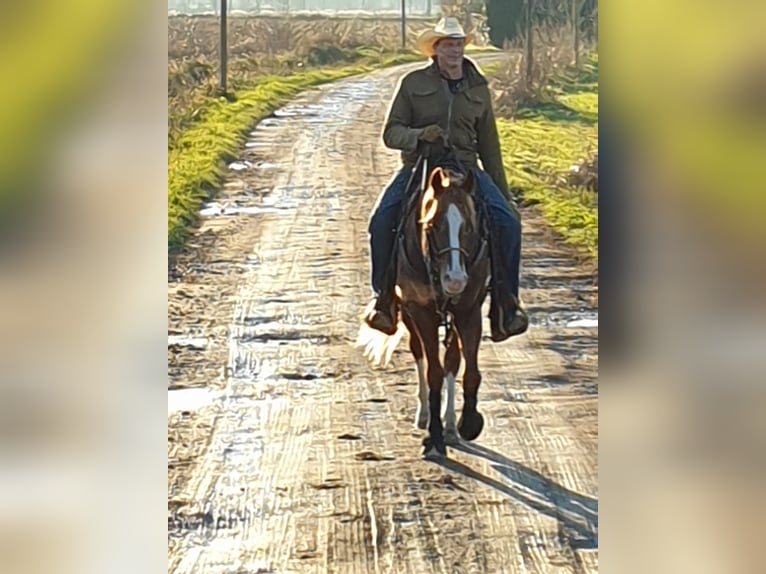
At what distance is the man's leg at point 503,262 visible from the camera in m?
3.67

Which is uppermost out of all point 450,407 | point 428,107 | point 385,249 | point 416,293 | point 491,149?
point 428,107

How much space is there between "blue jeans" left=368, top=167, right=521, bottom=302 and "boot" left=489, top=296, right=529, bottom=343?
0.02 meters

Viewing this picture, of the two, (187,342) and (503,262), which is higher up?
(503,262)

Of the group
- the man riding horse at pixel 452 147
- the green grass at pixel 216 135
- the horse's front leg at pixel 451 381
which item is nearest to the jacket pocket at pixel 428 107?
the man riding horse at pixel 452 147

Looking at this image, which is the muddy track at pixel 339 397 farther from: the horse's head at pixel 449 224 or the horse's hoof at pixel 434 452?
the horse's head at pixel 449 224

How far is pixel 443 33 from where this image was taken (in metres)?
3.62

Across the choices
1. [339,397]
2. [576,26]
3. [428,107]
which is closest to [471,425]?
[339,397]

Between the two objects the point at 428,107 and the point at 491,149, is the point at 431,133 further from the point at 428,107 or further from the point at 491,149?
the point at 491,149

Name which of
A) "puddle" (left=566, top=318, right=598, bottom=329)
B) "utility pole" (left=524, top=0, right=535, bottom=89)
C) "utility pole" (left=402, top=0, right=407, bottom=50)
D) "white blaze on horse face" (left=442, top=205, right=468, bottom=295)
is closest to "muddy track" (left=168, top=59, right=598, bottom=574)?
"puddle" (left=566, top=318, right=598, bottom=329)

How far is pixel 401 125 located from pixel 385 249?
0.36 metres

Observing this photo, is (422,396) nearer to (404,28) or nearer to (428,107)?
(428,107)
